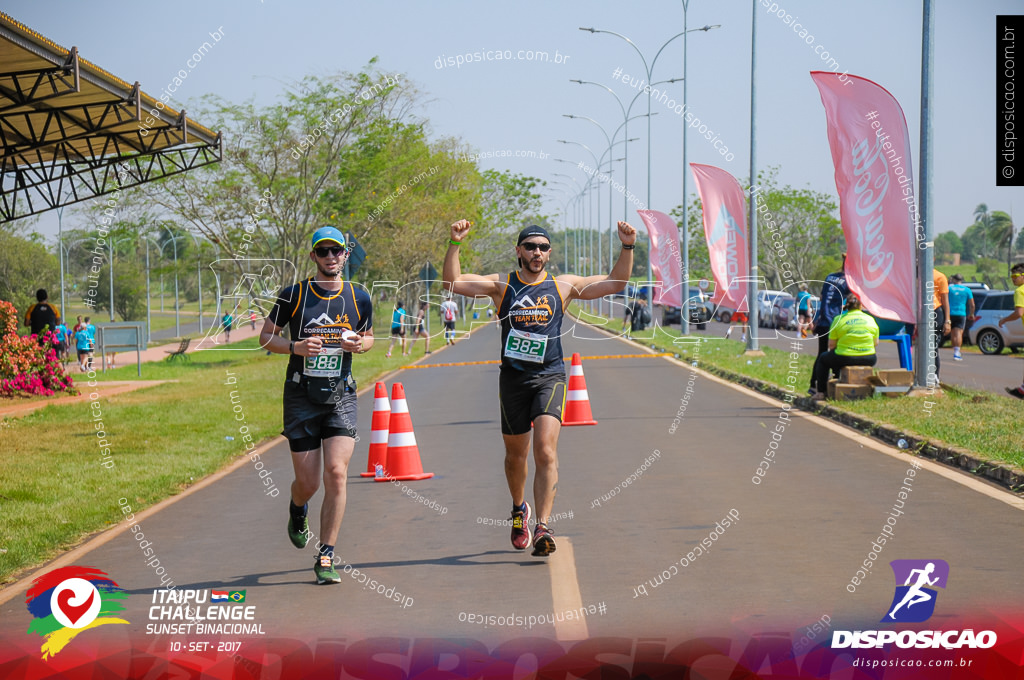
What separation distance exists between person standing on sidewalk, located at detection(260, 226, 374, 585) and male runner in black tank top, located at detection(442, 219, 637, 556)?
0.84m

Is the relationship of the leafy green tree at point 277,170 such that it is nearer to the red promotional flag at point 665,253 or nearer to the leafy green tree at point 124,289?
the red promotional flag at point 665,253

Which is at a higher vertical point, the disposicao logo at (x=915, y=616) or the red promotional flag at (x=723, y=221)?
the red promotional flag at (x=723, y=221)

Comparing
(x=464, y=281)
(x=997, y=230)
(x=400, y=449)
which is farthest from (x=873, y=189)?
(x=997, y=230)

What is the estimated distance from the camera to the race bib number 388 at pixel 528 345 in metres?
7.09

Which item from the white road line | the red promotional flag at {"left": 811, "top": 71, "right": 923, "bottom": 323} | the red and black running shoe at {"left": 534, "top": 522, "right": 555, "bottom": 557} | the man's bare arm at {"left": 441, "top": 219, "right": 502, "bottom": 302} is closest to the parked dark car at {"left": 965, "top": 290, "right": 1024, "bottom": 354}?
the red promotional flag at {"left": 811, "top": 71, "right": 923, "bottom": 323}

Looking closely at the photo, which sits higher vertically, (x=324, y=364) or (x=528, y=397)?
(x=324, y=364)

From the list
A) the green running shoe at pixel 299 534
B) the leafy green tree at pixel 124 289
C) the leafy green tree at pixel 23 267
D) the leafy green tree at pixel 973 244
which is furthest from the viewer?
the leafy green tree at pixel 973 244

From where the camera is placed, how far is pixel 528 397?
23.6 feet

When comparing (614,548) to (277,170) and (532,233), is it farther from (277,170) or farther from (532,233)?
(277,170)

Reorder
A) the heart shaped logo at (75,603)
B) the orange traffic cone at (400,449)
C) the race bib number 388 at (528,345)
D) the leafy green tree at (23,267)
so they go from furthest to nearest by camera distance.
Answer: the leafy green tree at (23,267) → the orange traffic cone at (400,449) → the race bib number 388 at (528,345) → the heart shaped logo at (75,603)

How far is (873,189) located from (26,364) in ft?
48.1

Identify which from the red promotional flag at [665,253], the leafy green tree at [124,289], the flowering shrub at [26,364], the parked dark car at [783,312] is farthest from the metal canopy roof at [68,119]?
the leafy green tree at [124,289]

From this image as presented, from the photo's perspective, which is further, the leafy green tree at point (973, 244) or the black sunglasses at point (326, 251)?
the leafy green tree at point (973, 244)

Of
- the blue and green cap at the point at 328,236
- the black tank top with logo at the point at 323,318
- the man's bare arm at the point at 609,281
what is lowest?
the black tank top with logo at the point at 323,318
